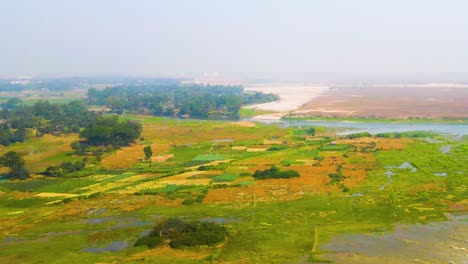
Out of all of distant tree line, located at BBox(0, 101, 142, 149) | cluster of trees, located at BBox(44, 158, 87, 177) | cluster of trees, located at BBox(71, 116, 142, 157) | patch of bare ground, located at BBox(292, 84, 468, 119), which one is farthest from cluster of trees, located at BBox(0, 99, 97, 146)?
patch of bare ground, located at BBox(292, 84, 468, 119)

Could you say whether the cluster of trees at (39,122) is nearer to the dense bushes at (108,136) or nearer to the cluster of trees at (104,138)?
the cluster of trees at (104,138)

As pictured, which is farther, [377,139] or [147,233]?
[377,139]

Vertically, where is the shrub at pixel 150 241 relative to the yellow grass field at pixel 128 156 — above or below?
above

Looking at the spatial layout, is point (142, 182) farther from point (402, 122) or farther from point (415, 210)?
point (402, 122)

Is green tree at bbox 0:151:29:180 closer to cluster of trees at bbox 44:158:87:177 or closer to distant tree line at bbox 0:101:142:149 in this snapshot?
cluster of trees at bbox 44:158:87:177

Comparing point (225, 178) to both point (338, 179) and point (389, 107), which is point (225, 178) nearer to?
point (338, 179)

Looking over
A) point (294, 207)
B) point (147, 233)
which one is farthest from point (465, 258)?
point (147, 233)

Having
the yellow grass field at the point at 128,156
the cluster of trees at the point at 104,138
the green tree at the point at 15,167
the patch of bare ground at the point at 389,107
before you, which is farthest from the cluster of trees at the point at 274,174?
the patch of bare ground at the point at 389,107
